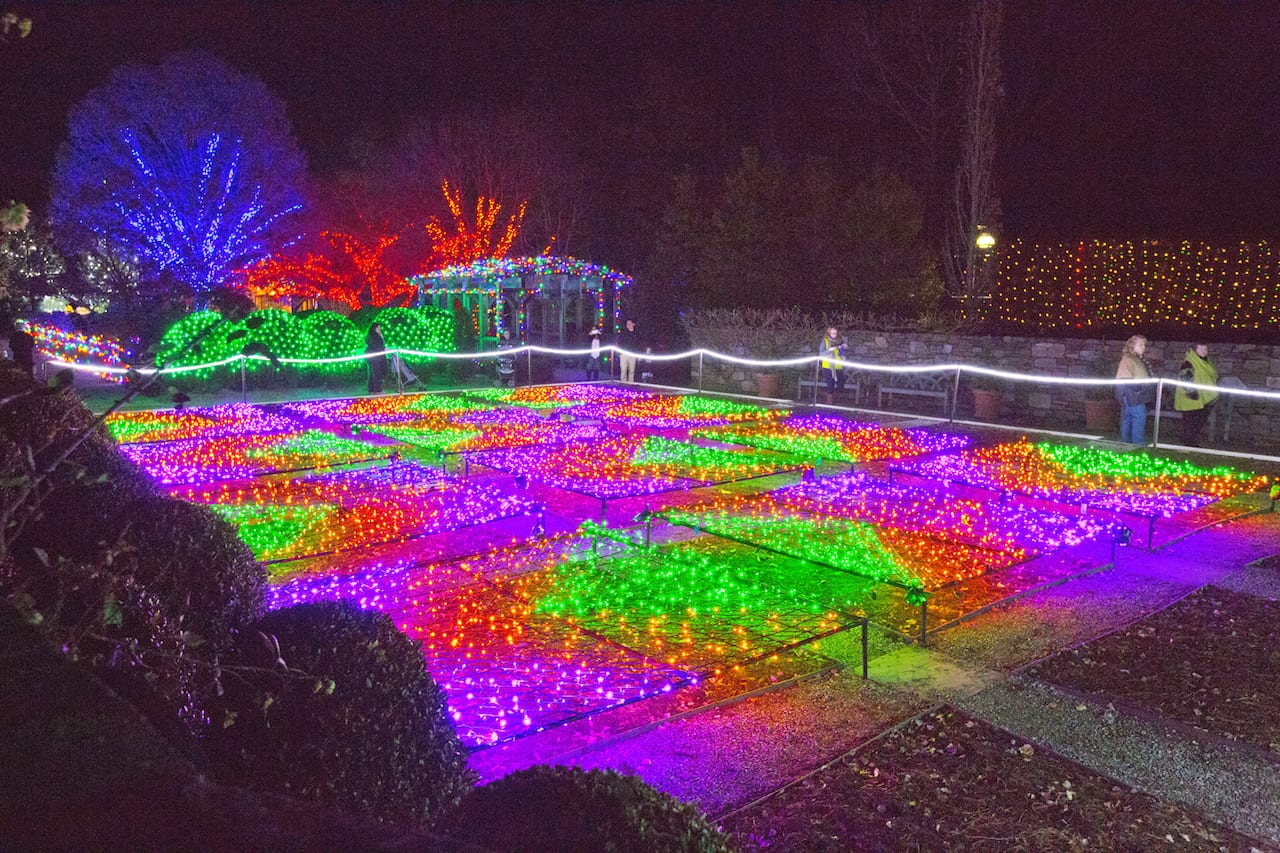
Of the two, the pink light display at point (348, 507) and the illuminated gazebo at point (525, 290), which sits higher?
the illuminated gazebo at point (525, 290)

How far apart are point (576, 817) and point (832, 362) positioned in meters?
15.0

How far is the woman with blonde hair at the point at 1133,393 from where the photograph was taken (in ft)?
39.3

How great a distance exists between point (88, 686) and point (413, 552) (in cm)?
559

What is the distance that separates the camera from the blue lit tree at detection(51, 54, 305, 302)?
25219 mm

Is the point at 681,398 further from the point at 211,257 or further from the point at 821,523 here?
the point at 211,257

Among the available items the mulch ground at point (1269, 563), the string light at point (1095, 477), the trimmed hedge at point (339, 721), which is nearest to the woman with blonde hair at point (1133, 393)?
the string light at point (1095, 477)

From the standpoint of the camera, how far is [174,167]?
26.0 meters

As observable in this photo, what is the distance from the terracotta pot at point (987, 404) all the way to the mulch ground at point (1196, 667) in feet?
32.2

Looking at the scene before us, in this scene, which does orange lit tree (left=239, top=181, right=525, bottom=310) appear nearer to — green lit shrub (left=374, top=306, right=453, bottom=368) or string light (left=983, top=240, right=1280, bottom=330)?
green lit shrub (left=374, top=306, right=453, bottom=368)

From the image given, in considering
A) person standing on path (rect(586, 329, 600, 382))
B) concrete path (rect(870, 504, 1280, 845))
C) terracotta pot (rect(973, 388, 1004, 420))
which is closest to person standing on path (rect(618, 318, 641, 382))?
person standing on path (rect(586, 329, 600, 382))

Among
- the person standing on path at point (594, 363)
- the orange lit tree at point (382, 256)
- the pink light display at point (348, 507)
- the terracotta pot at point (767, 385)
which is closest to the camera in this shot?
the pink light display at point (348, 507)

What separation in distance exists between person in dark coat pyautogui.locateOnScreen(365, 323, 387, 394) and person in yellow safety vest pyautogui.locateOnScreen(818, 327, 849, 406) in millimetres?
8271

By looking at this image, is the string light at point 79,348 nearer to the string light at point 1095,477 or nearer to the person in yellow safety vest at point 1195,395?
the string light at point 1095,477

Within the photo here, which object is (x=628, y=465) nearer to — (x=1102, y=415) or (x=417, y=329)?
(x=1102, y=415)
